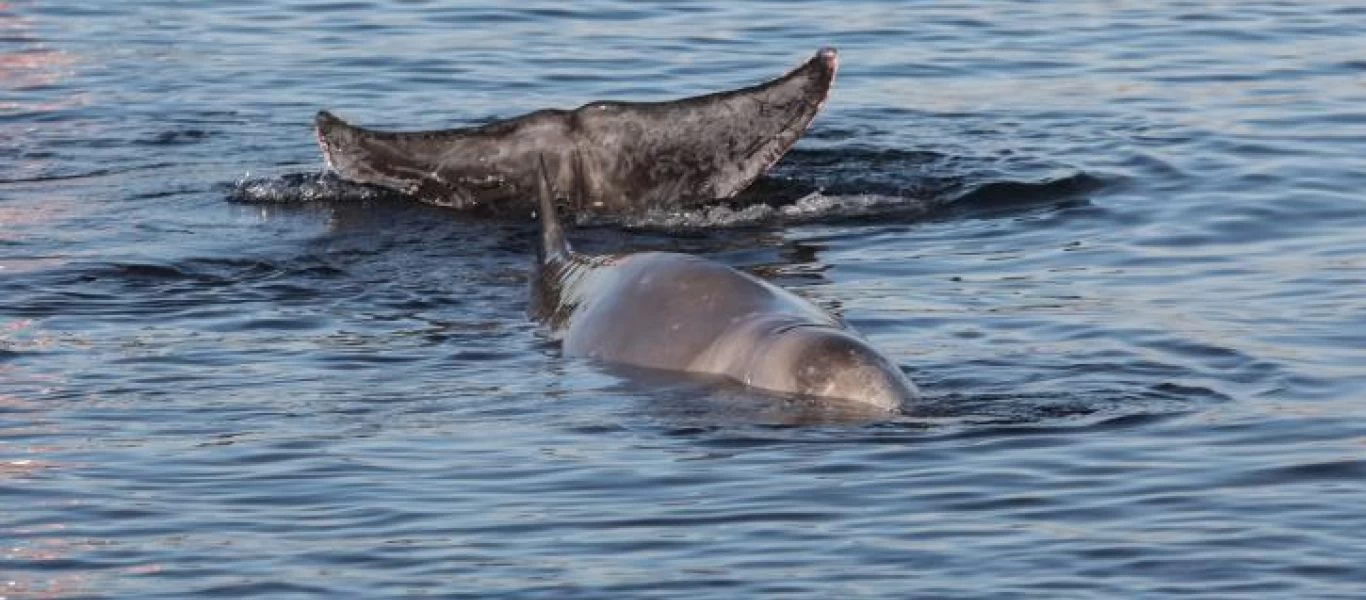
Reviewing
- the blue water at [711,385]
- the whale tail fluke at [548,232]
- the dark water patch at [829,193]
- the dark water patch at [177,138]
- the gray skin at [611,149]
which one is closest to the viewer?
the blue water at [711,385]

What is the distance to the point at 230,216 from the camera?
1498cm

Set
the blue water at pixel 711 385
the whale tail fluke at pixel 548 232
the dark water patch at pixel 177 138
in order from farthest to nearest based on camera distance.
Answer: the dark water patch at pixel 177 138 → the whale tail fluke at pixel 548 232 → the blue water at pixel 711 385

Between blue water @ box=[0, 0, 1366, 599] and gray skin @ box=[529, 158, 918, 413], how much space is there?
124 mm

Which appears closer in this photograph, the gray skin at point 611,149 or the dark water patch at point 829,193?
the gray skin at point 611,149

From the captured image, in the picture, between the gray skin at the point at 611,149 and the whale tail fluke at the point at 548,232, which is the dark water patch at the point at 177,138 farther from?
the whale tail fluke at the point at 548,232

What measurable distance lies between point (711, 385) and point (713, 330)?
0.99 feet

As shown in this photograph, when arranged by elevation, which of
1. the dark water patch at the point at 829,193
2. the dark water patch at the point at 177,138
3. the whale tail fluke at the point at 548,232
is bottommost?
the dark water patch at the point at 177,138

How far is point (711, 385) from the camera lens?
10.4 m

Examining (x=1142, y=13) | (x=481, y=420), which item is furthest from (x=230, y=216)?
(x=1142, y=13)

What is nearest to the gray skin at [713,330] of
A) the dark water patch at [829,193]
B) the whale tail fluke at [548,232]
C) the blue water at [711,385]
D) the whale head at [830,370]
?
the whale head at [830,370]

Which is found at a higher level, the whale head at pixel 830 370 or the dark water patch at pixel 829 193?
the whale head at pixel 830 370

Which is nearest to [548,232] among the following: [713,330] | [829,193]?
[713,330]

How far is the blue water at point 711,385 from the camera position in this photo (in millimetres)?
8664

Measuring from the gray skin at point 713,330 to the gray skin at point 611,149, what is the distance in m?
2.08
